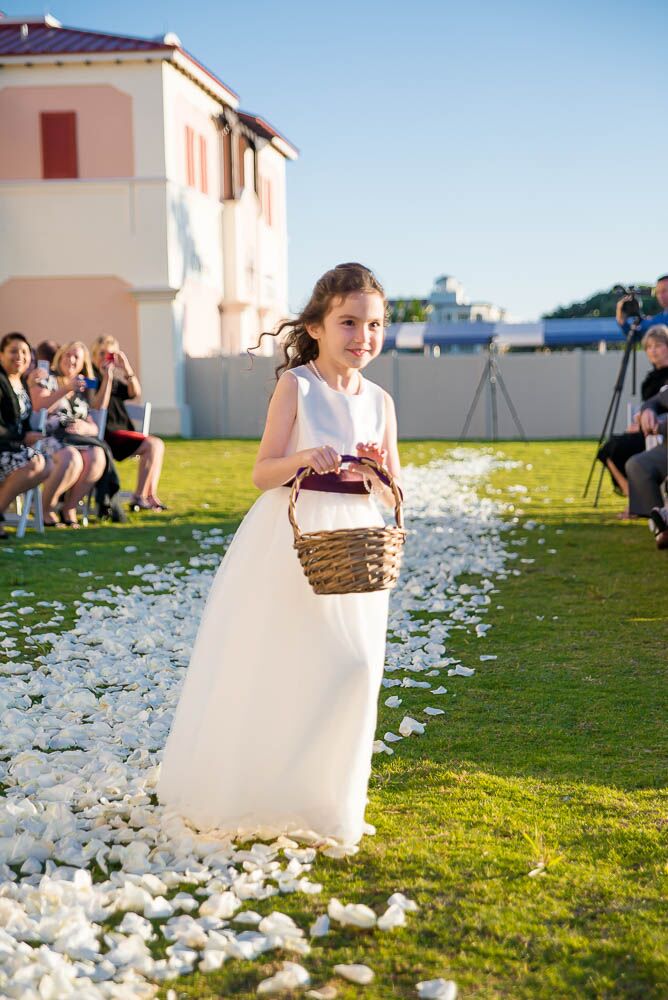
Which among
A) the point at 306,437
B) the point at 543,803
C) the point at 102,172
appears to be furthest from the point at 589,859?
the point at 102,172

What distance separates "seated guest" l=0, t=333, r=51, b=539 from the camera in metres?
9.72

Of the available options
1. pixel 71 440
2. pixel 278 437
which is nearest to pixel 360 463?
pixel 278 437

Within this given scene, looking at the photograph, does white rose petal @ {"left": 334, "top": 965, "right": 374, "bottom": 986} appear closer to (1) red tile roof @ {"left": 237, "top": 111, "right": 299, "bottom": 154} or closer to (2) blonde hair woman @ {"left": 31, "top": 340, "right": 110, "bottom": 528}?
(2) blonde hair woman @ {"left": 31, "top": 340, "right": 110, "bottom": 528}

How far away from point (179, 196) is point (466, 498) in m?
Result: 15.9

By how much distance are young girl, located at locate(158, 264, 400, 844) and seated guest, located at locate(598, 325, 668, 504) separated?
6.74 metres

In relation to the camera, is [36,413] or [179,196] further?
[179,196]

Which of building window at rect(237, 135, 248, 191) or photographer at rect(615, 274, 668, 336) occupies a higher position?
building window at rect(237, 135, 248, 191)

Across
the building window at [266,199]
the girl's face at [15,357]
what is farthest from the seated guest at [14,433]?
the building window at [266,199]

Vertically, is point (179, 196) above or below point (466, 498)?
above

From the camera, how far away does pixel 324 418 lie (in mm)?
3557

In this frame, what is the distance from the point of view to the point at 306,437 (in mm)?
3533

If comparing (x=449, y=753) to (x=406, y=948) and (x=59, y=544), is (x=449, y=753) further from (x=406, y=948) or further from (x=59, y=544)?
(x=59, y=544)

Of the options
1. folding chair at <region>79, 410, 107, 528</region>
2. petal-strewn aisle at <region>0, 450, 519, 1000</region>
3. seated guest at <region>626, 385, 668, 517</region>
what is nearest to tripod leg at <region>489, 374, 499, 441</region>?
folding chair at <region>79, 410, 107, 528</region>

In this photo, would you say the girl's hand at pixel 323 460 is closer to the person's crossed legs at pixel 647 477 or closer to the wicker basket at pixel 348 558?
the wicker basket at pixel 348 558
